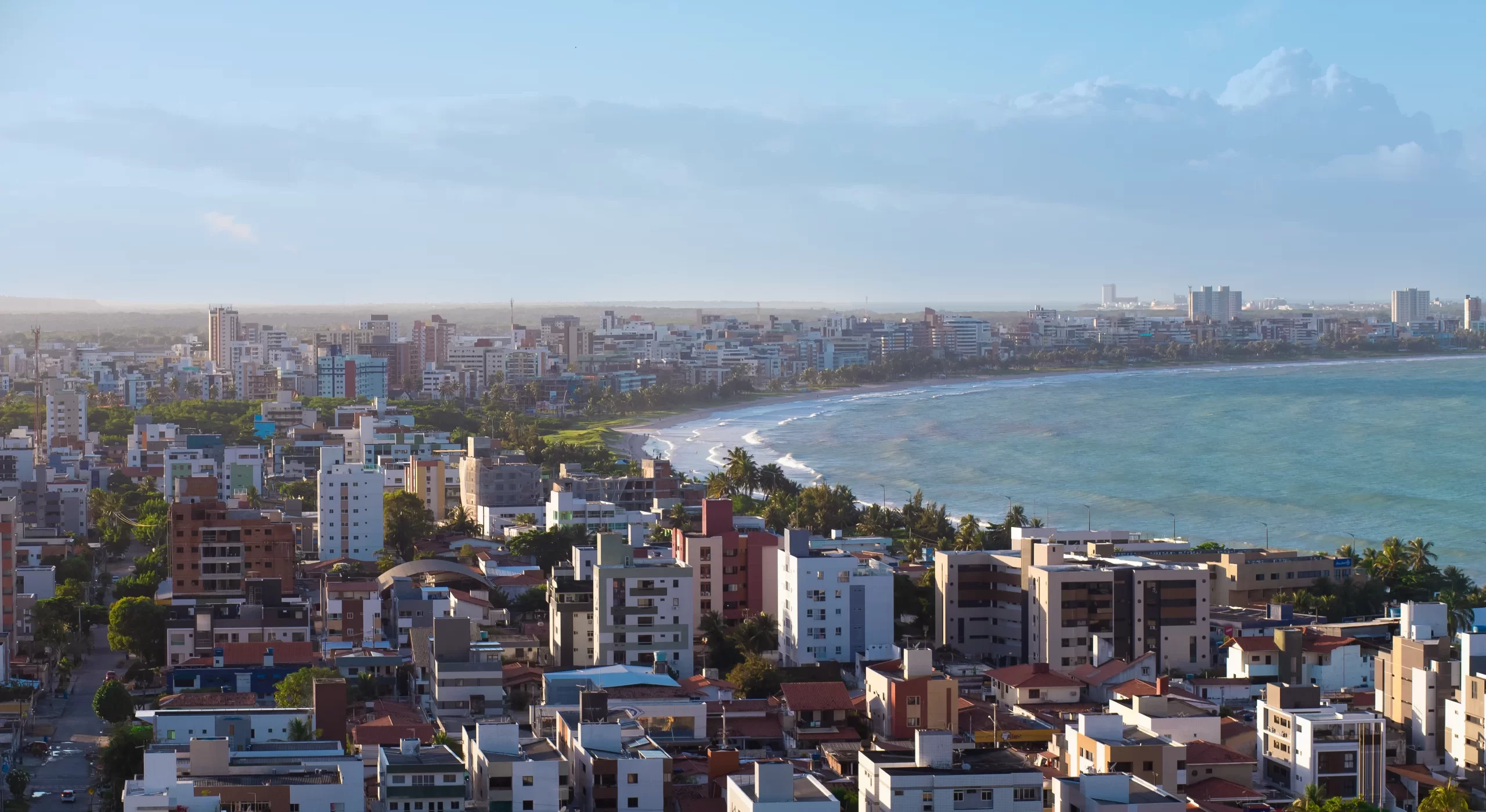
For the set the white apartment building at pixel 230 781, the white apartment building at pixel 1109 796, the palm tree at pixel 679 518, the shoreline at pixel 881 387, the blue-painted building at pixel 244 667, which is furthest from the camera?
the shoreline at pixel 881 387

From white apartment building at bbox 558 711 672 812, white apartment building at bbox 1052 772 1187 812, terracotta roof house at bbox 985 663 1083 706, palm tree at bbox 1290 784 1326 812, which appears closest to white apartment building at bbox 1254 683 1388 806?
palm tree at bbox 1290 784 1326 812

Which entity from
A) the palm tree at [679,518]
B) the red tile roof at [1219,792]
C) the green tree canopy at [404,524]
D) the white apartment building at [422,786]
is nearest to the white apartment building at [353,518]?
the green tree canopy at [404,524]

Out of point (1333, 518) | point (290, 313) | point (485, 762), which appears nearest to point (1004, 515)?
point (1333, 518)

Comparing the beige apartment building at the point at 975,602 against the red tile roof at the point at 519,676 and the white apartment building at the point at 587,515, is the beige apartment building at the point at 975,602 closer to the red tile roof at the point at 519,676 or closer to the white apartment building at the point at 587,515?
the red tile roof at the point at 519,676

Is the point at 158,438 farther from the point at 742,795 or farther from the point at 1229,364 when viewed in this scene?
the point at 1229,364

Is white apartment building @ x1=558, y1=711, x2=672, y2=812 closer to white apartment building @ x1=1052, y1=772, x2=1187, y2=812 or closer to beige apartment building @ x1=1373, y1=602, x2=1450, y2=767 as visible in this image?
white apartment building @ x1=1052, y1=772, x2=1187, y2=812

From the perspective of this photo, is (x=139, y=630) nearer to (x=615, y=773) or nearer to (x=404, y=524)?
(x=615, y=773)

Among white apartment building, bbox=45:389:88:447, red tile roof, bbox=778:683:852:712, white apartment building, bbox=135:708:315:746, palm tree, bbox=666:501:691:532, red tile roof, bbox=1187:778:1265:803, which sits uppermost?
white apartment building, bbox=45:389:88:447
